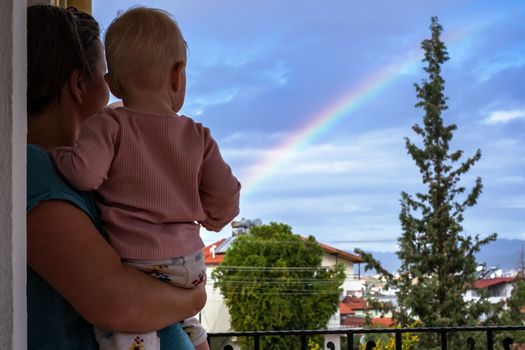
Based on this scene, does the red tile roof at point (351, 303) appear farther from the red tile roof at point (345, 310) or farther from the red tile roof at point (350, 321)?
the red tile roof at point (350, 321)

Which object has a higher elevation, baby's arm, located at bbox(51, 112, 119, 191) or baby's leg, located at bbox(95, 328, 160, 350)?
baby's arm, located at bbox(51, 112, 119, 191)

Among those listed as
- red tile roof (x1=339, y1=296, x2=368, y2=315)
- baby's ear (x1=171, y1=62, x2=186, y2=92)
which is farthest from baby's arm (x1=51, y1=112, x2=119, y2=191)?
red tile roof (x1=339, y1=296, x2=368, y2=315)

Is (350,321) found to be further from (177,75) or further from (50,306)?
(50,306)

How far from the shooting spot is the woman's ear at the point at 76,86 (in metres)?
0.84

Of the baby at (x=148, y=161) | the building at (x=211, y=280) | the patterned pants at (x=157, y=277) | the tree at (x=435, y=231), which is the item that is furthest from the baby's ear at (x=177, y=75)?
the building at (x=211, y=280)

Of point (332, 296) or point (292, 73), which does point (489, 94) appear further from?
point (332, 296)

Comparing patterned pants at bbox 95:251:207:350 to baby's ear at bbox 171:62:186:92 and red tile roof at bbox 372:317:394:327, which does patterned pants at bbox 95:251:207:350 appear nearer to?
baby's ear at bbox 171:62:186:92

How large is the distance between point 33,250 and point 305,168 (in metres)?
38.6

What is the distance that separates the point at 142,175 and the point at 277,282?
25.1 meters

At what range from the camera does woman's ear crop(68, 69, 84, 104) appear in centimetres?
84

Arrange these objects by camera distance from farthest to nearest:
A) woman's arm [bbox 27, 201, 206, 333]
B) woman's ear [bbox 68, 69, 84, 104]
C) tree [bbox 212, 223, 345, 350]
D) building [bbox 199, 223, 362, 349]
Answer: building [bbox 199, 223, 362, 349] → tree [bbox 212, 223, 345, 350] → woman's ear [bbox 68, 69, 84, 104] → woman's arm [bbox 27, 201, 206, 333]

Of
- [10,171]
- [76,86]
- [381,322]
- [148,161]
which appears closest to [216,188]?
[148,161]

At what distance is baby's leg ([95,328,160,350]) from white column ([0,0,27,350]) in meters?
0.24

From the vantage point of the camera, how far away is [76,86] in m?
0.85
